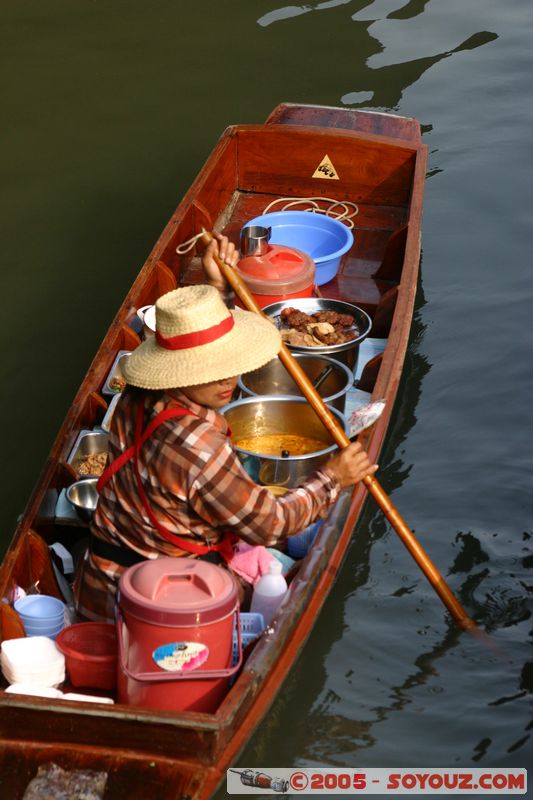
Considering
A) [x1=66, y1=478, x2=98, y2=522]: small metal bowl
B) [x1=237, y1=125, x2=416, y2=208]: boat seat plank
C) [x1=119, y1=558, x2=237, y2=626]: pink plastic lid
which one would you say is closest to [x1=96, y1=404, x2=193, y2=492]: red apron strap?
[x1=119, y1=558, x2=237, y2=626]: pink plastic lid

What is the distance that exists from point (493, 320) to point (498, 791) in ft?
13.1

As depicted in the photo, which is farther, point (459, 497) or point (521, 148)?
point (521, 148)

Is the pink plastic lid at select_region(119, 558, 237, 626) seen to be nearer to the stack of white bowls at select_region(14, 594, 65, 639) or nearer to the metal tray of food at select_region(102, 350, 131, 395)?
the stack of white bowls at select_region(14, 594, 65, 639)

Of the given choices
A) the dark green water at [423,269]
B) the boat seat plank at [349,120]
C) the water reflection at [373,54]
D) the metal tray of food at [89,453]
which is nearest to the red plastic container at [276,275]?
the dark green water at [423,269]

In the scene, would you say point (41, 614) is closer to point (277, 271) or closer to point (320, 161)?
point (277, 271)

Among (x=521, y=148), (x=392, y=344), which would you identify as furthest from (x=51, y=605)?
(x=521, y=148)

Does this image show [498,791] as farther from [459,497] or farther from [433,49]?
[433,49]

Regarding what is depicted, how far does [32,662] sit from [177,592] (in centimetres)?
70

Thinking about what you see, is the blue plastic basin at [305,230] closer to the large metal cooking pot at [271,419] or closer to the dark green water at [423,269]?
the dark green water at [423,269]

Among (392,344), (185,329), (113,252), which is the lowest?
(113,252)

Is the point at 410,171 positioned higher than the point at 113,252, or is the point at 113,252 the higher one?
the point at 410,171

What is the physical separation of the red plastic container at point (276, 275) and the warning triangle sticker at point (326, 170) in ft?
4.84

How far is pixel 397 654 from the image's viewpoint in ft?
16.0

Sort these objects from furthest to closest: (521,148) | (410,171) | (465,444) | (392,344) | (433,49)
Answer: (433,49) → (521,148) → (410,171) → (465,444) → (392,344)
